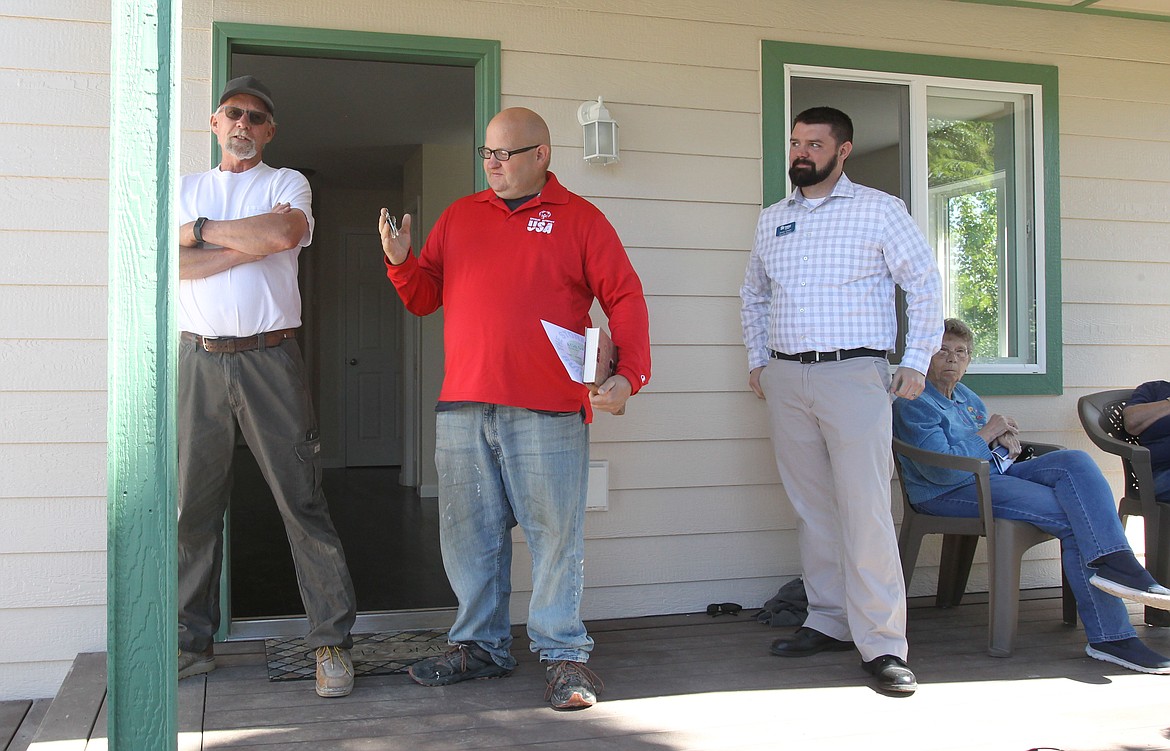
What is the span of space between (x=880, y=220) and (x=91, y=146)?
2.48 m

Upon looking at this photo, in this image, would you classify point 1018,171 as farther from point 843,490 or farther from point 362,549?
point 362,549

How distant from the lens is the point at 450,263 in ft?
9.58

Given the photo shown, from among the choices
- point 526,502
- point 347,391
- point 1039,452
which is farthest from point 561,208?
point 347,391

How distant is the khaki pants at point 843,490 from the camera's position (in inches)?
116

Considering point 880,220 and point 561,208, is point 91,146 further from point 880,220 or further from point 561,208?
point 880,220

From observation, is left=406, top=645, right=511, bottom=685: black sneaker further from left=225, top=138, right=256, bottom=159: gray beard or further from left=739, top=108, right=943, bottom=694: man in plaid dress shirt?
left=225, top=138, right=256, bottom=159: gray beard

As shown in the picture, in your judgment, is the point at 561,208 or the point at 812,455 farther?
the point at 812,455

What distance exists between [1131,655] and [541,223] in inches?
88.5

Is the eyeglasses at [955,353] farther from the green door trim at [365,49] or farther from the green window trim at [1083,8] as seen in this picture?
the green door trim at [365,49]

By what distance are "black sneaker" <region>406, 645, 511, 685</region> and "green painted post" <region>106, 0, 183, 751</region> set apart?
3.99 ft

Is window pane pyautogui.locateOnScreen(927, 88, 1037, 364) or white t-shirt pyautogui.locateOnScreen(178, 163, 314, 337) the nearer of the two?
white t-shirt pyautogui.locateOnScreen(178, 163, 314, 337)

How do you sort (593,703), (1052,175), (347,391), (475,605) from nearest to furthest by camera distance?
1. (593,703)
2. (475,605)
3. (1052,175)
4. (347,391)

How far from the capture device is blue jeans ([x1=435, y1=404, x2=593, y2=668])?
2.81m

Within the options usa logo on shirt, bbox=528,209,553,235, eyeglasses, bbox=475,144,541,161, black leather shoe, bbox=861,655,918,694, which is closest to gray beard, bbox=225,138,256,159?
eyeglasses, bbox=475,144,541,161
